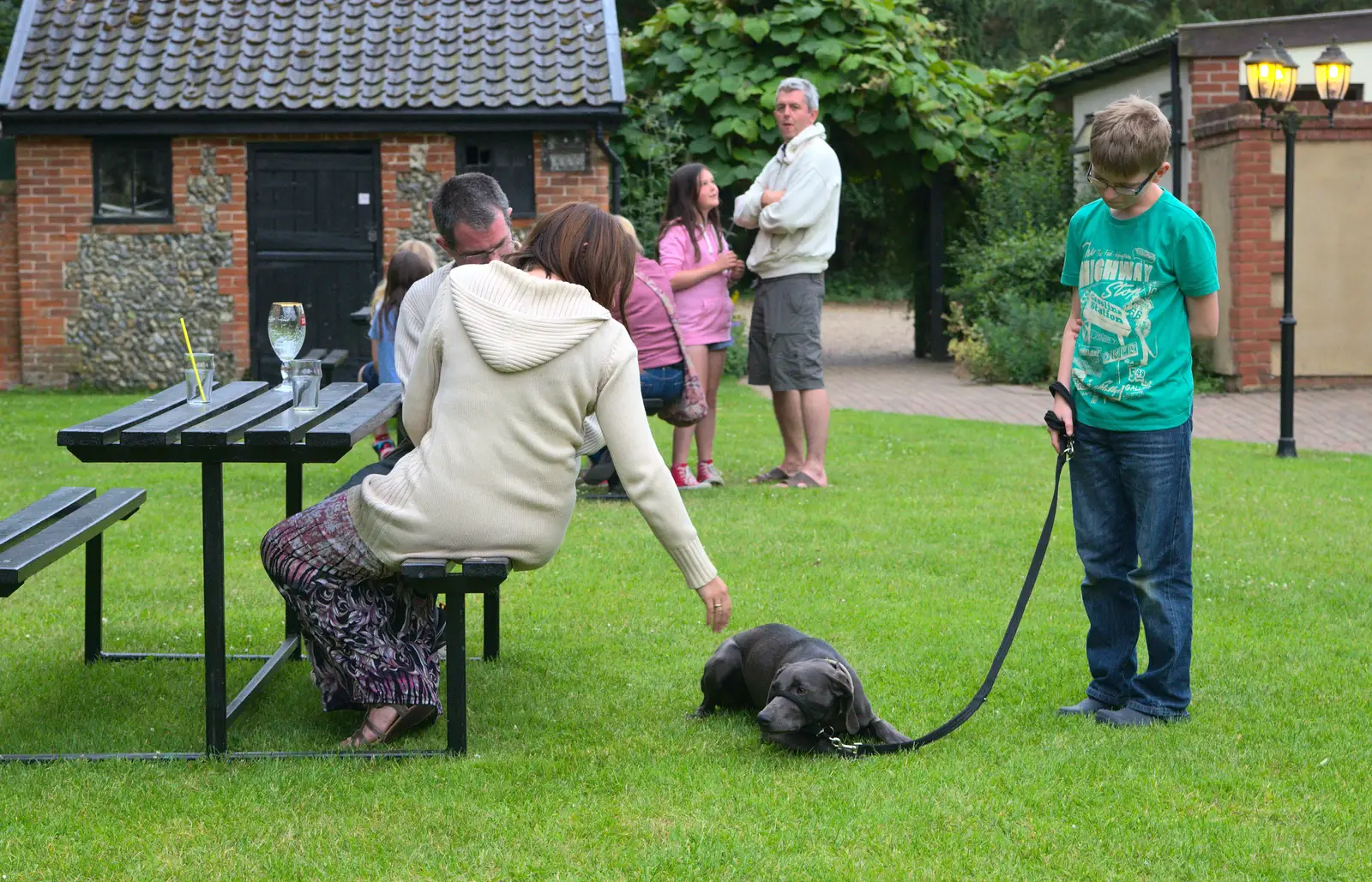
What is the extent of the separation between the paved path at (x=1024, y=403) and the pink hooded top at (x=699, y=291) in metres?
4.52

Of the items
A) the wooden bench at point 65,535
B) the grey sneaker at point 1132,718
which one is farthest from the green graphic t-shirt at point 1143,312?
the wooden bench at point 65,535

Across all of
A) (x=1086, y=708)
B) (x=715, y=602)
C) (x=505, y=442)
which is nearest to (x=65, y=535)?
(x=505, y=442)

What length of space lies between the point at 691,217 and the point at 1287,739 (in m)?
5.32

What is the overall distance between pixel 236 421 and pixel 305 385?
477 mm

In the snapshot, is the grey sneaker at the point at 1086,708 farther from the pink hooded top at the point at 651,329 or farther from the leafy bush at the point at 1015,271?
the leafy bush at the point at 1015,271

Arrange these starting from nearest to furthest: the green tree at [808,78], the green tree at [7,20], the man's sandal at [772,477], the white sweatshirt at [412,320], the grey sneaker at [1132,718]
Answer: the grey sneaker at [1132,718], the white sweatshirt at [412,320], the man's sandal at [772,477], the green tree at [808,78], the green tree at [7,20]

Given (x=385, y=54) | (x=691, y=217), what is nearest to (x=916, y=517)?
(x=691, y=217)

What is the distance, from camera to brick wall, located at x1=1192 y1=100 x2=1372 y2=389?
14414 mm

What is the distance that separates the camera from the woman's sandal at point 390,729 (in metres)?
4.16

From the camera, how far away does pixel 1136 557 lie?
4422mm

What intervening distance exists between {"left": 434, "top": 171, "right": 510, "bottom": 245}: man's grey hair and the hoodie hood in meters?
1.43

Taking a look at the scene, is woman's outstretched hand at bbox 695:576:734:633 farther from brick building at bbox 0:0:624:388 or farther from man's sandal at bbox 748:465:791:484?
brick building at bbox 0:0:624:388

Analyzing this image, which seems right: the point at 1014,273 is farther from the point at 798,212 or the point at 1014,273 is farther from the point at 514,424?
the point at 514,424

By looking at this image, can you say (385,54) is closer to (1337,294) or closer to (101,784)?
(1337,294)
